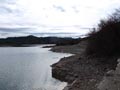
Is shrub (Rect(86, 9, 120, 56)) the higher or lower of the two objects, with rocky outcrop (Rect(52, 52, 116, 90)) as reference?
higher

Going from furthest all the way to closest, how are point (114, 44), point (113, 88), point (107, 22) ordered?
point (107, 22) < point (114, 44) < point (113, 88)

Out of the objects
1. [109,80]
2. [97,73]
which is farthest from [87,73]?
[109,80]

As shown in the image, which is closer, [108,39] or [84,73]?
[84,73]

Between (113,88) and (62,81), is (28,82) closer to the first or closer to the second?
(62,81)

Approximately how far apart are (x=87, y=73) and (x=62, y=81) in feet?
10.00

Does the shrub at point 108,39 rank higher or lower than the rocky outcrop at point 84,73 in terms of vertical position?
higher

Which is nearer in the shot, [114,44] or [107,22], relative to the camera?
[114,44]

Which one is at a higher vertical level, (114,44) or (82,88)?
(114,44)

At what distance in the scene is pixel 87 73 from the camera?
24781mm

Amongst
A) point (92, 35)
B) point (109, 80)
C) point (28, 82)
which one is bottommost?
point (28, 82)

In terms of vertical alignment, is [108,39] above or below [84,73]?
above

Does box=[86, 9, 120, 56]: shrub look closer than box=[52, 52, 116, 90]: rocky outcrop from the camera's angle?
No

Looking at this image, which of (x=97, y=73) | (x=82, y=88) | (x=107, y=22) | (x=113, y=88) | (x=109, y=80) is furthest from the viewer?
(x=107, y=22)

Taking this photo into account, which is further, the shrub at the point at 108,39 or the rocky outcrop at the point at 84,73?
the shrub at the point at 108,39
